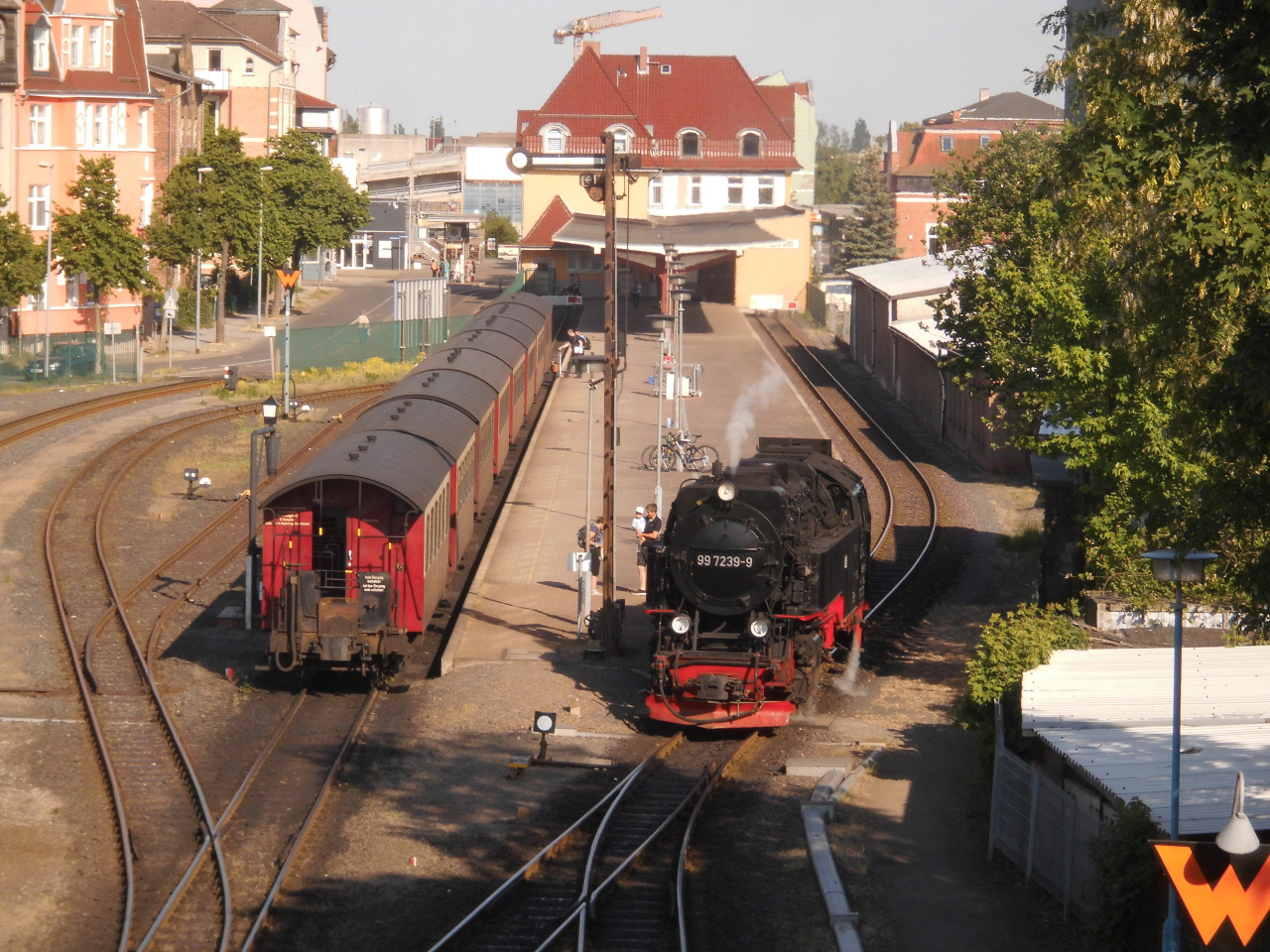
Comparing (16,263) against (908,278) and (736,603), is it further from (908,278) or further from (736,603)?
(736,603)

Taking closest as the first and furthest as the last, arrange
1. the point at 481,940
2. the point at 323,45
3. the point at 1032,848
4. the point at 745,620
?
the point at 481,940
the point at 1032,848
the point at 745,620
the point at 323,45

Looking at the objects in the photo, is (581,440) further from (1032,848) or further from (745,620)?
(1032,848)

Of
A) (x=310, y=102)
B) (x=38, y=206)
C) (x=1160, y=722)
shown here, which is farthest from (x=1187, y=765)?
(x=310, y=102)

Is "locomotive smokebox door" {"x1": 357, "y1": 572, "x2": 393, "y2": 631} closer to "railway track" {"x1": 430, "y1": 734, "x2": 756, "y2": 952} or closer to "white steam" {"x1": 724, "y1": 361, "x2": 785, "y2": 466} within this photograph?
"railway track" {"x1": 430, "y1": 734, "x2": 756, "y2": 952}

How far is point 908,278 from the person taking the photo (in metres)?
52.7

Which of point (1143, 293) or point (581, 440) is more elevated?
point (1143, 293)

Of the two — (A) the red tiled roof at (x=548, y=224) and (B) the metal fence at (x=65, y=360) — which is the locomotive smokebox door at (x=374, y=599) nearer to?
Answer: (B) the metal fence at (x=65, y=360)

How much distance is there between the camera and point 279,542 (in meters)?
19.2

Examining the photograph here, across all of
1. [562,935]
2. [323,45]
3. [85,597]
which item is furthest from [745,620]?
[323,45]

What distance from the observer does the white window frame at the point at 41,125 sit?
4922 centimetres

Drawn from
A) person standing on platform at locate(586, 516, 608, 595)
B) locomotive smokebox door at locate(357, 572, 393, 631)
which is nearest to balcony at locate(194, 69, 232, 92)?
person standing on platform at locate(586, 516, 608, 595)

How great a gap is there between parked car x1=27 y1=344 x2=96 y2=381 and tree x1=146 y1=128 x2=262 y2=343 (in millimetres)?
7261

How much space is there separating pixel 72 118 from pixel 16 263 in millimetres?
10619

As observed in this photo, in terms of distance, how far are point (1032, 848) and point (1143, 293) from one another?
209 inches
